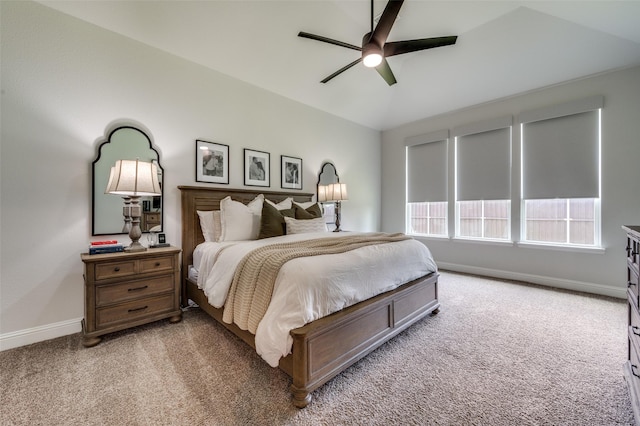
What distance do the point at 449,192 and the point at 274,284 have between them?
13.8 ft

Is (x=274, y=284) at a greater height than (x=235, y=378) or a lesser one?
greater

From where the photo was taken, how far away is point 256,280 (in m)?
1.76

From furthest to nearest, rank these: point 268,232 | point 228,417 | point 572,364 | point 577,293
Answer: point 577,293, point 268,232, point 572,364, point 228,417

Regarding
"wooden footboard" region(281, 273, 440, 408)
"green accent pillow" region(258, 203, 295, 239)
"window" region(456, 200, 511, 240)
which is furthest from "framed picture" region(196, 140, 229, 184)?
"window" region(456, 200, 511, 240)

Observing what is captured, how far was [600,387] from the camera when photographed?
5.24ft

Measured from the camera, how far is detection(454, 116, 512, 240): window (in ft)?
13.5

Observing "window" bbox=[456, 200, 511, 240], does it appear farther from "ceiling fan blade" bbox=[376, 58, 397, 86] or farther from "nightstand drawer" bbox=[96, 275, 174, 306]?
"nightstand drawer" bbox=[96, 275, 174, 306]

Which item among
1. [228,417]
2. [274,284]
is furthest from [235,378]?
[274,284]

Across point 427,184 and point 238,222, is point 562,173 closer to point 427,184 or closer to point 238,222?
point 427,184

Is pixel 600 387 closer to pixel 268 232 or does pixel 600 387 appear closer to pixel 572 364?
pixel 572 364

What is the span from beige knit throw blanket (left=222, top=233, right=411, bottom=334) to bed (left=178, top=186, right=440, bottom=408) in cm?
16

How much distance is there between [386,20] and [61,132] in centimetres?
304

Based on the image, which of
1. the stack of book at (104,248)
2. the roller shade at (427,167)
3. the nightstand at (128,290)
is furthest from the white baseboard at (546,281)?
the stack of book at (104,248)

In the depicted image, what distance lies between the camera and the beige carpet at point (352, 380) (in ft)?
4.55
